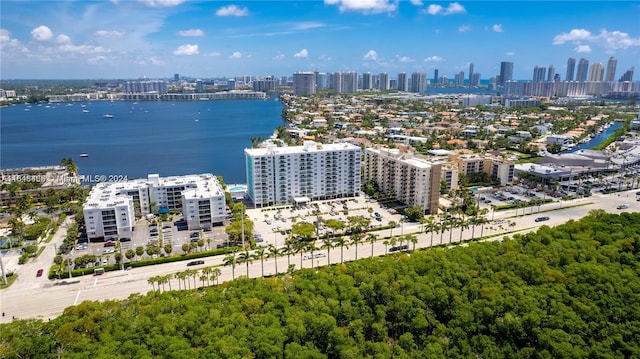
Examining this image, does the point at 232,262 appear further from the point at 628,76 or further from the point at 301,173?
the point at 628,76

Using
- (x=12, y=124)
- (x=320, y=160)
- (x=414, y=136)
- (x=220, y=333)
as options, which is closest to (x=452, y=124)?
(x=414, y=136)

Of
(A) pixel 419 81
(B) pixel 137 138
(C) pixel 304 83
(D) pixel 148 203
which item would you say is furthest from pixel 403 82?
(D) pixel 148 203

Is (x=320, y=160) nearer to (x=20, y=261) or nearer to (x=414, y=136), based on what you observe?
(x=20, y=261)

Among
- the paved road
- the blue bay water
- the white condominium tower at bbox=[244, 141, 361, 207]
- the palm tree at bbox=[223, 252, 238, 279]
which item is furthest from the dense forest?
the blue bay water

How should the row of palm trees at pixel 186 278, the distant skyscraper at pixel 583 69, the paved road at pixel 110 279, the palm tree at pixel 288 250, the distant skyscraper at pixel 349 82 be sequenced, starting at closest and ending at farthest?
the paved road at pixel 110 279 < the row of palm trees at pixel 186 278 < the palm tree at pixel 288 250 < the distant skyscraper at pixel 349 82 < the distant skyscraper at pixel 583 69

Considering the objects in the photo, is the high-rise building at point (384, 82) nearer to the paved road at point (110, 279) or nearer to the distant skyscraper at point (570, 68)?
the distant skyscraper at point (570, 68)

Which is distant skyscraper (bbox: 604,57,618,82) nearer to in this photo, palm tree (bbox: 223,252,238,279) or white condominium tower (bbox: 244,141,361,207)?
white condominium tower (bbox: 244,141,361,207)

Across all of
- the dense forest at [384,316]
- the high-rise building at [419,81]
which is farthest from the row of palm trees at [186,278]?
the high-rise building at [419,81]
